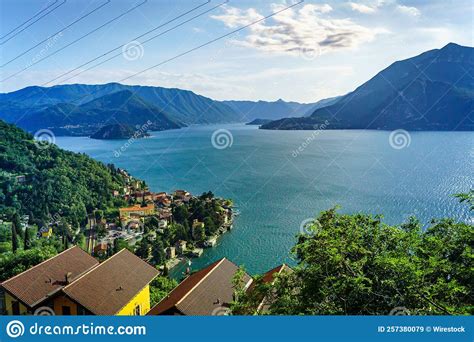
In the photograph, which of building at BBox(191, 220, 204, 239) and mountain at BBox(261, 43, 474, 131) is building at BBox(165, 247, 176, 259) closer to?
building at BBox(191, 220, 204, 239)

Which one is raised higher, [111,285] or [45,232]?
[111,285]

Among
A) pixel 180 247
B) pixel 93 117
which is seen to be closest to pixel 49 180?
pixel 180 247

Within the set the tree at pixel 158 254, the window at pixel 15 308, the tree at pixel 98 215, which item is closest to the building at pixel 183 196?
the tree at pixel 98 215

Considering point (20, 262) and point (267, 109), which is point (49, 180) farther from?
point (267, 109)

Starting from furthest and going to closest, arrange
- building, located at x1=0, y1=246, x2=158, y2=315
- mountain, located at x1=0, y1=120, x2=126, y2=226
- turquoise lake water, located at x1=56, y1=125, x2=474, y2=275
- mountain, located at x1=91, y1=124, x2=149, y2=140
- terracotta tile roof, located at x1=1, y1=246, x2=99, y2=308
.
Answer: mountain, located at x1=91, y1=124, x2=149, y2=140 → mountain, located at x1=0, y1=120, x2=126, y2=226 → turquoise lake water, located at x1=56, y1=125, x2=474, y2=275 → terracotta tile roof, located at x1=1, y1=246, x2=99, y2=308 → building, located at x1=0, y1=246, x2=158, y2=315

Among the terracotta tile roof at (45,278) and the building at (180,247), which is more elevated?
the terracotta tile roof at (45,278)

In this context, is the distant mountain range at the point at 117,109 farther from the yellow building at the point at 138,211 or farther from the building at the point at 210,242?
the building at the point at 210,242

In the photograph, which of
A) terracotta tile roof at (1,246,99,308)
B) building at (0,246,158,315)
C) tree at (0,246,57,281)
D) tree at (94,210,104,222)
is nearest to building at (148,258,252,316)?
building at (0,246,158,315)
